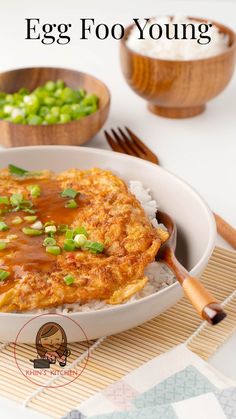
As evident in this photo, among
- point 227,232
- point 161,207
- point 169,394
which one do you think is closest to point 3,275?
point 169,394

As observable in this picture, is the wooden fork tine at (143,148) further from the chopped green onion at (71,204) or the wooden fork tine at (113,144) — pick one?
the chopped green onion at (71,204)

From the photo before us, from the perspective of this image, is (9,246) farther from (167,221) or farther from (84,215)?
(167,221)

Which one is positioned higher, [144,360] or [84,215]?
[84,215]

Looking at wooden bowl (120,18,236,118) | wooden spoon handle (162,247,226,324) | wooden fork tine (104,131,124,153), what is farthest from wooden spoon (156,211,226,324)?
wooden bowl (120,18,236,118)

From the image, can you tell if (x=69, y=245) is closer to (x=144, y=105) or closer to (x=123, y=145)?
(x=123, y=145)

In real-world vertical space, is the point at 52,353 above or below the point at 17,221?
below

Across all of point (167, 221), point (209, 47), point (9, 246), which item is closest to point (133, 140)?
point (209, 47)
